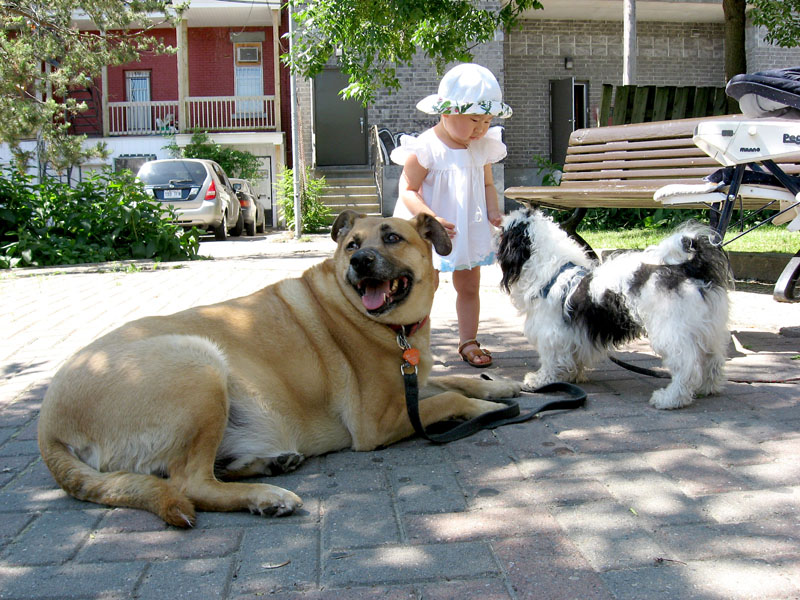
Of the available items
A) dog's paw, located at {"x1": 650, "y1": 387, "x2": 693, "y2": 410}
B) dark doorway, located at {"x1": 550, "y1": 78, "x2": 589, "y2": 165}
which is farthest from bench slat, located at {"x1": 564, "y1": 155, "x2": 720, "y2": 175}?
dark doorway, located at {"x1": 550, "y1": 78, "x2": 589, "y2": 165}

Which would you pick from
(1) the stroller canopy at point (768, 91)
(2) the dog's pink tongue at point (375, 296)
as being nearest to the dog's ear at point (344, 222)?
(2) the dog's pink tongue at point (375, 296)

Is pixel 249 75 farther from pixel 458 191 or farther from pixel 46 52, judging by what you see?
pixel 458 191

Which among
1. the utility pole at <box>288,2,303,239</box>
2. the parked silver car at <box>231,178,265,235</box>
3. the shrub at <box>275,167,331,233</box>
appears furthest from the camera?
the parked silver car at <box>231,178,265,235</box>

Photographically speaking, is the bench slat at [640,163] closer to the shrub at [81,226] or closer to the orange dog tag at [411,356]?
the orange dog tag at [411,356]

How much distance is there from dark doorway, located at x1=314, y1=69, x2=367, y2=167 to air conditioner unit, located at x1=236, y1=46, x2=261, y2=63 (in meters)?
7.28

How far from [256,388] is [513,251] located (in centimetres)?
196

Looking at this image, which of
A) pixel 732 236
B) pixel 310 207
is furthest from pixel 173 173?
pixel 732 236

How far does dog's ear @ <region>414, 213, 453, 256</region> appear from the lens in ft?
12.6

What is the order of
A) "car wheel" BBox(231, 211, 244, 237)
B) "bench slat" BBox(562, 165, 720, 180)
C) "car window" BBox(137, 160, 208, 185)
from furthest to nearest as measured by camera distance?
"car wheel" BBox(231, 211, 244, 237) → "car window" BBox(137, 160, 208, 185) → "bench slat" BBox(562, 165, 720, 180)

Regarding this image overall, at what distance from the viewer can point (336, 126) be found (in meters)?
21.5

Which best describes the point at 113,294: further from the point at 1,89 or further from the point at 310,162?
the point at 310,162

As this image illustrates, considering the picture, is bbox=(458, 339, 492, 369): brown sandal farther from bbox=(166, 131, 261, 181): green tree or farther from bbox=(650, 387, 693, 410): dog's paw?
bbox=(166, 131, 261, 181): green tree

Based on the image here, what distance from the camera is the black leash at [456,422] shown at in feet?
11.1

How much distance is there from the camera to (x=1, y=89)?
1413 centimetres
